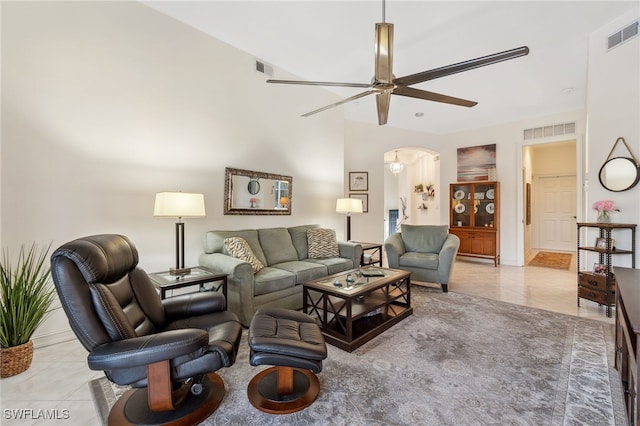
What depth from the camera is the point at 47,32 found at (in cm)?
243

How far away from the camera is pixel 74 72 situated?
101 inches

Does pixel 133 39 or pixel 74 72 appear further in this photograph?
pixel 133 39

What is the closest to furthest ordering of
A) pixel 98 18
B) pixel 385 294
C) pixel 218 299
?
pixel 218 299 < pixel 98 18 < pixel 385 294

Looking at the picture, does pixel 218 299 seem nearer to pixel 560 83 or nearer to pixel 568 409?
pixel 568 409

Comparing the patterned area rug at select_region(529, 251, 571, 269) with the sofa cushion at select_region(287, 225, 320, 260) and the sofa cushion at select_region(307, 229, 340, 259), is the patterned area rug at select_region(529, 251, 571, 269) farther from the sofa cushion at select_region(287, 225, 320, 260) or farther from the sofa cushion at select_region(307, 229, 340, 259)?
the sofa cushion at select_region(287, 225, 320, 260)

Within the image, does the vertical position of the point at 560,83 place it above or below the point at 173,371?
above

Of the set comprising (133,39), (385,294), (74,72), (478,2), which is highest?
(478,2)

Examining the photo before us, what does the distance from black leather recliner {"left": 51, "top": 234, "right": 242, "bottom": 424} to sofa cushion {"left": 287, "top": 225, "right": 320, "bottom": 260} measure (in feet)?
7.32

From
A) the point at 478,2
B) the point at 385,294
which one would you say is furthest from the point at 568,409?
the point at 478,2

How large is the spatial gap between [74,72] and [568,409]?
4519mm

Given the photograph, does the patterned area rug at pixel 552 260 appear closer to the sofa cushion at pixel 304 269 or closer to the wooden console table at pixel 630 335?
the wooden console table at pixel 630 335

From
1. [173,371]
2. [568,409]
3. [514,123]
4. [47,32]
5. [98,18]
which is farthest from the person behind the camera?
[514,123]

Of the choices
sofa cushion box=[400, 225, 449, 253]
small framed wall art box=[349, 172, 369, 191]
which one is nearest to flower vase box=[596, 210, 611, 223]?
sofa cushion box=[400, 225, 449, 253]

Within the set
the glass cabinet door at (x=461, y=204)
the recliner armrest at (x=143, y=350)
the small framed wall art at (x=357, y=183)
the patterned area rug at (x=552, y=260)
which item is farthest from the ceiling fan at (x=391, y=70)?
the patterned area rug at (x=552, y=260)
